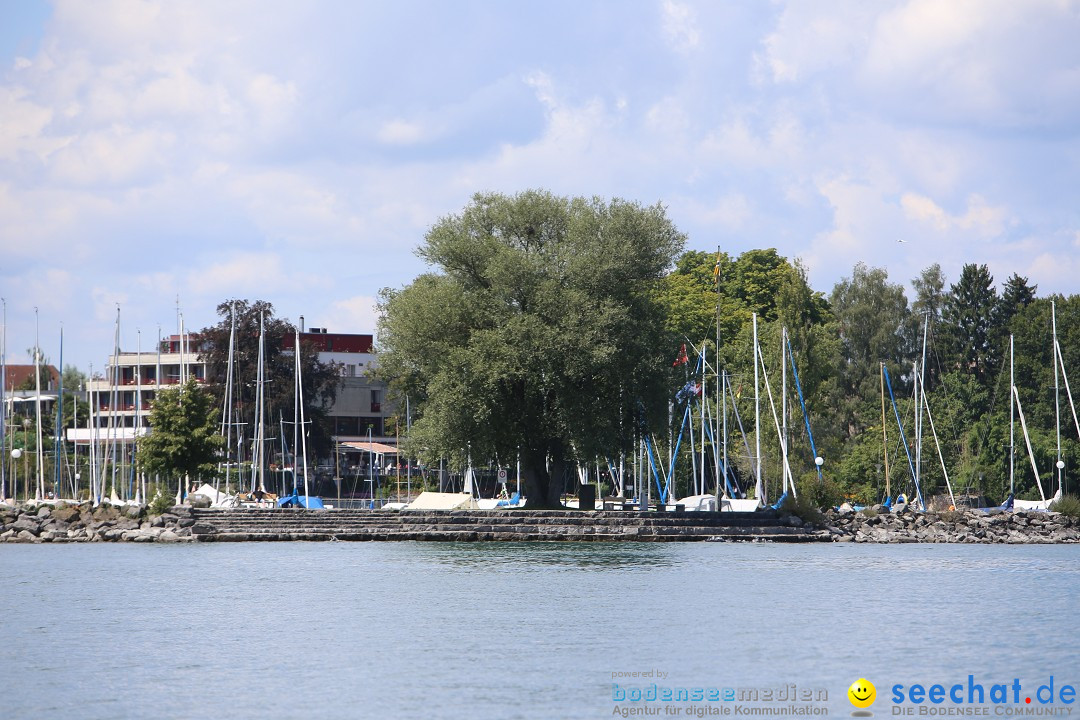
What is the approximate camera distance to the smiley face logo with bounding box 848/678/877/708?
1748 centimetres

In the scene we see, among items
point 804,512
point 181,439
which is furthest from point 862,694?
point 181,439

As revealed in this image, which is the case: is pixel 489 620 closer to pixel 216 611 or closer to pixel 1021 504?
pixel 216 611

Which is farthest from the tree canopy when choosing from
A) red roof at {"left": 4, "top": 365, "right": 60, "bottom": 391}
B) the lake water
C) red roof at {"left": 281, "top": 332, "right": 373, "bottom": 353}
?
red roof at {"left": 4, "top": 365, "right": 60, "bottom": 391}

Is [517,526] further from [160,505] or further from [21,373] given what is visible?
[21,373]

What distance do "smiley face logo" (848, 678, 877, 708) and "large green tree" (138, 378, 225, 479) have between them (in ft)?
160

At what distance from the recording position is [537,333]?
51.2m

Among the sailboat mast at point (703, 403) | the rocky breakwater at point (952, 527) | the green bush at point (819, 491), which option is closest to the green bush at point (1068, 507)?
the rocky breakwater at point (952, 527)

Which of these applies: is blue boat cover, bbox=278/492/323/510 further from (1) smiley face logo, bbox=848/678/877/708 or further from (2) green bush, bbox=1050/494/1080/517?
(1) smiley face logo, bbox=848/678/877/708

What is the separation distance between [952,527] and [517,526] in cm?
2247

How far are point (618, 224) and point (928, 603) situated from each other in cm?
2640

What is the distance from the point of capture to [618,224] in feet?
175

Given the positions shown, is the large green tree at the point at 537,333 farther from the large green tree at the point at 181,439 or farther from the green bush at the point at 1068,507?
the green bush at the point at 1068,507

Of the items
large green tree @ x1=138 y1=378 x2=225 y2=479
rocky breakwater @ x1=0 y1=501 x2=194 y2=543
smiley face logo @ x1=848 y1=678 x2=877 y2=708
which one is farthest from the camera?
large green tree @ x1=138 y1=378 x2=225 y2=479

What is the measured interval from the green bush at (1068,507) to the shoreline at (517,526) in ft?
1.66
